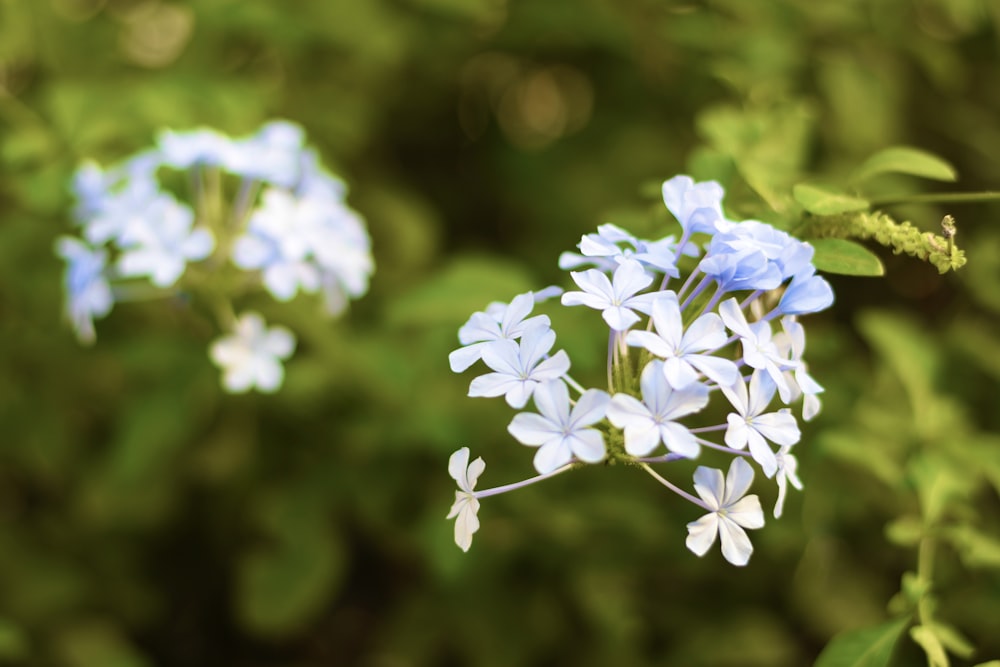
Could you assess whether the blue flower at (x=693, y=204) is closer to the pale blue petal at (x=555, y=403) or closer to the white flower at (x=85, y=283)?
the pale blue petal at (x=555, y=403)

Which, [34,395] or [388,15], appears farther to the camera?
[388,15]

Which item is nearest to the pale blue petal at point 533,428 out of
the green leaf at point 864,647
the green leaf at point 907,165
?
the green leaf at point 864,647

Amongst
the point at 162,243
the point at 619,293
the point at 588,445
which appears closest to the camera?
the point at 588,445

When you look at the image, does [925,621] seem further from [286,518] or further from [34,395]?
[34,395]

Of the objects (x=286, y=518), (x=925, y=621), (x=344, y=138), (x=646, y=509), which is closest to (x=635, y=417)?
(x=925, y=621)

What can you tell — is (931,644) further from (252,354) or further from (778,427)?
(252,354)

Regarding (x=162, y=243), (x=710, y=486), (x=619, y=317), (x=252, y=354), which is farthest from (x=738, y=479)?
(x=162, y=243)
